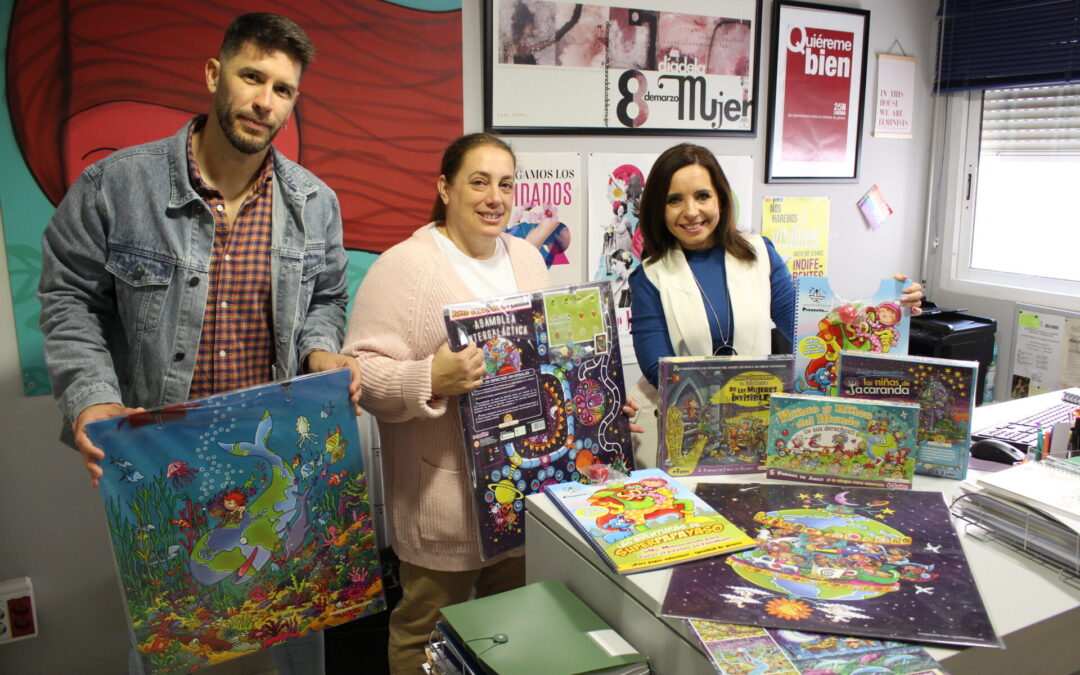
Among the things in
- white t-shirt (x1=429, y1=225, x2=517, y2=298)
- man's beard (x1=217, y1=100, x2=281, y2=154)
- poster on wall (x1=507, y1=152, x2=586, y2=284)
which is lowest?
white t-shirt (x1=429, y1=225, x2=517, y2=298)

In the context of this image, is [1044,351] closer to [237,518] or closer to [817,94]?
[817,94]

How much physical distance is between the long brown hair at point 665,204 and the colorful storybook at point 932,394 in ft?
1.93

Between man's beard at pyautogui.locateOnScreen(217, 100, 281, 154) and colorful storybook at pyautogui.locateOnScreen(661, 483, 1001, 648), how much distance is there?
115 cm

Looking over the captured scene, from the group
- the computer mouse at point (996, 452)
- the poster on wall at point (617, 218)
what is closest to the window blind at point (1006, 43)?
the poster on wall at point (617, 218)

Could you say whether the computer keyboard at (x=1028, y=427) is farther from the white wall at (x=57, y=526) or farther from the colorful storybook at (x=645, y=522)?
the white wall at (x=57, y=526)

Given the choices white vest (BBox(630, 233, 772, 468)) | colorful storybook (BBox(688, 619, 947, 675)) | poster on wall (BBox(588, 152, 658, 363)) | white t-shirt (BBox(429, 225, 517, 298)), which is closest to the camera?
colorful storybook (BBox(688, 619, 947, 675))

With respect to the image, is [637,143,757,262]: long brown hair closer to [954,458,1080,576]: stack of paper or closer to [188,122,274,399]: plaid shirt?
[954,458,1080,576]: stack of paper

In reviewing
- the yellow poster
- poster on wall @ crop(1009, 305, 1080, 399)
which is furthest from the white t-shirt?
poster on wall @ crop(1009, 305, 1080, 399)

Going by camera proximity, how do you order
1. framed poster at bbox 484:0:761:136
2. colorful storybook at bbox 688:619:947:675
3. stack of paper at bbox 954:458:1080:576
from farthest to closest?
1. framed poster at bbox 484:0:761:136
2. stack of paper at bbox 954:458:1080:576
3. colorful storybook at bbox 688:619:947:675

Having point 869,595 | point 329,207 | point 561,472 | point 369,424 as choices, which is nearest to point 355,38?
point 329,207

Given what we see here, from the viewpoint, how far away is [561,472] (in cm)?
177

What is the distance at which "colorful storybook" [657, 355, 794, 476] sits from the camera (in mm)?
1627

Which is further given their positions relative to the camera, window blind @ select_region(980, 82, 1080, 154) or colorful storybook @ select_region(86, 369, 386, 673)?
window blind @ select_region(980, 82, 1080, 154)

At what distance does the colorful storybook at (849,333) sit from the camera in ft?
6.09
